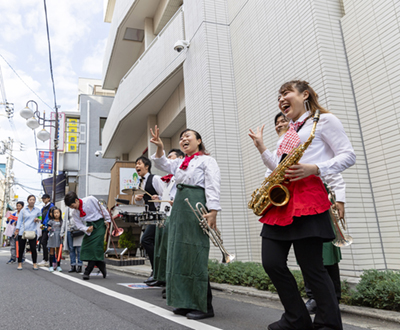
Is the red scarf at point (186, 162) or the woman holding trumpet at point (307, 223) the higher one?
the red scarf at point (186, 162)

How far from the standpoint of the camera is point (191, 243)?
3303mm

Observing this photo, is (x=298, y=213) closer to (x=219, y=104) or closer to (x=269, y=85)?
(x=269, y=85)

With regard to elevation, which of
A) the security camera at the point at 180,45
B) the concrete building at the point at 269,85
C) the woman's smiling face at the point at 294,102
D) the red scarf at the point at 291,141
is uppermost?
the security camera at the point at 180,45

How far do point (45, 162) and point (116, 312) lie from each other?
102ft

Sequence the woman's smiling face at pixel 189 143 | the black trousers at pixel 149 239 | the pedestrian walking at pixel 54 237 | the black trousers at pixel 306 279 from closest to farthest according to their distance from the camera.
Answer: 1. the black trousers at pixel 306 279
2. the woman's smiling face at pixel 189 143
3. the black trousers at pixel 149 239
4. the pedestrian walking at pixel 54 237

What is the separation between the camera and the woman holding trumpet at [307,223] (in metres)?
2.13

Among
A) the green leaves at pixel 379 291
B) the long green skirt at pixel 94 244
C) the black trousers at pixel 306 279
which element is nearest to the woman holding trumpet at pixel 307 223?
the black trousers at pixel 306 279

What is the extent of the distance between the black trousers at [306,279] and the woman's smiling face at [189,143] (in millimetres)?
1623

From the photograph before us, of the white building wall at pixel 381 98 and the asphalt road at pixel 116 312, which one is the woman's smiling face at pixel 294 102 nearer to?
the asphalt road at pixel 116 312

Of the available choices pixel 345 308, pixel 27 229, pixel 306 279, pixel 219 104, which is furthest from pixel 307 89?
pixel 27 229

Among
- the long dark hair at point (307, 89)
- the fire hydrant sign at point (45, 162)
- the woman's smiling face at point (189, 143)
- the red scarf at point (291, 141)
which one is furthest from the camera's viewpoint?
the fire hydrant sign at point (45, 162)

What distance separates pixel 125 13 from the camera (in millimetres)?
14125

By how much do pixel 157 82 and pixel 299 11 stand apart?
233 inches

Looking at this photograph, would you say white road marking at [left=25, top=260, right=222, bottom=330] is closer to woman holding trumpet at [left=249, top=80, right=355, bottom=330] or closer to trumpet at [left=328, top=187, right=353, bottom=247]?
woman holding trumpet at [left=249, top=80, right=355, bottom=330]
